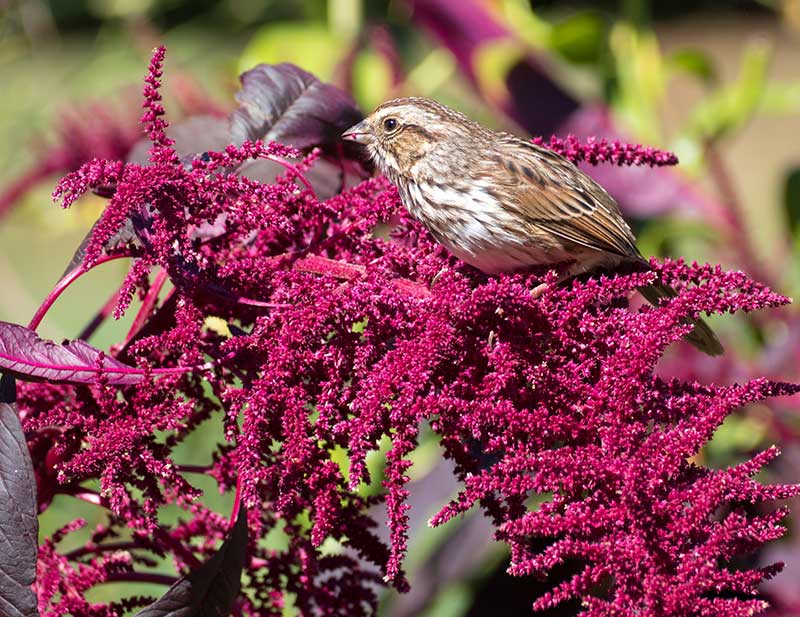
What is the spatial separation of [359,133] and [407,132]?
0.65 ft

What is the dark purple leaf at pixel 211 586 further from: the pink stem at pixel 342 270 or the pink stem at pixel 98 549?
the pink stem at pixel 342 270

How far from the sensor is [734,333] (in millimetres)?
4105

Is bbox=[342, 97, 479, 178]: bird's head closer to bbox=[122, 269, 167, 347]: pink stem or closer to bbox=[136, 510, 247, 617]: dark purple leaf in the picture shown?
bbox=[122, 269, 167, 347]: pink stem

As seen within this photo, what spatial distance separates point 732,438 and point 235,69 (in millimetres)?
2304

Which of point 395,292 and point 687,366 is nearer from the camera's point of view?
point 395,292

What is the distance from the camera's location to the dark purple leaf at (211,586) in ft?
4.96

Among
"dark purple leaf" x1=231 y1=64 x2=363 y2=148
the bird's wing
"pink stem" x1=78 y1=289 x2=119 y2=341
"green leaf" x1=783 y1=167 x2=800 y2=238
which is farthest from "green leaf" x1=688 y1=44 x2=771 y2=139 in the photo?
"pink stem" x1=78 y1=289 x2=119 y2=341

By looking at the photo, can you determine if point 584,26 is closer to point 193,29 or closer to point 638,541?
point 638,541

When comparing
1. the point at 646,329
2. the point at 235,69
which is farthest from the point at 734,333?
the point at 646,329

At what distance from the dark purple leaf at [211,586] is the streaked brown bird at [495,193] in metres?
0.68

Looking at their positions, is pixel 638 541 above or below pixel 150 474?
below

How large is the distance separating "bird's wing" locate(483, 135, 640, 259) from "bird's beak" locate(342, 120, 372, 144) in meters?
0.29

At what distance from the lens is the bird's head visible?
7.24 ft

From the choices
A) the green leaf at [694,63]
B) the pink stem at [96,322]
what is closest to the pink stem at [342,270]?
the pink stem at [96,322]
